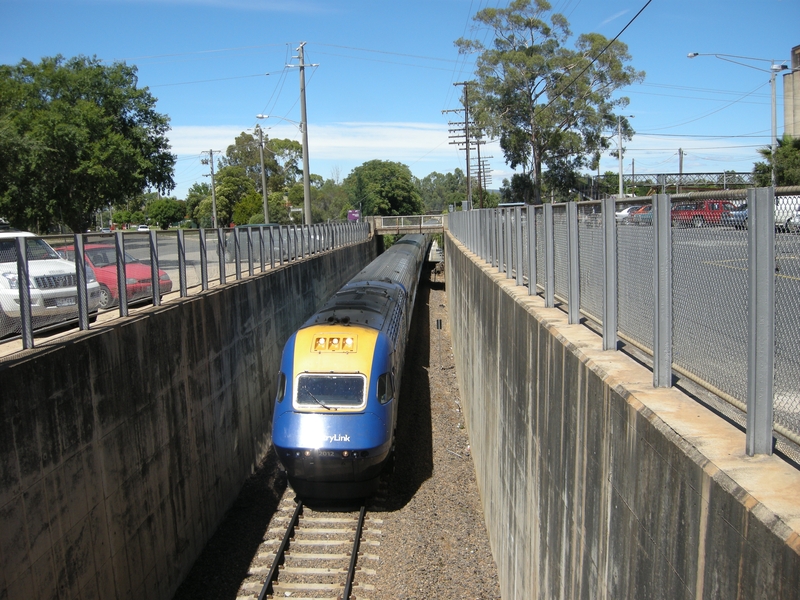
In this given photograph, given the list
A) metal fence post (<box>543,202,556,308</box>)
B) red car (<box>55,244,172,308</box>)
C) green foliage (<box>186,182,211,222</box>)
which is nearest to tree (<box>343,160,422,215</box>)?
green foliage (<box>186,182,211,222</box>)

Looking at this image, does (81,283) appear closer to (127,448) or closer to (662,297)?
(127,448)

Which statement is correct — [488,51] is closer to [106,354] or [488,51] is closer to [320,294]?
[320,294]

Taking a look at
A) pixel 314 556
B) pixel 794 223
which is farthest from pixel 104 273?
pixel 794 223

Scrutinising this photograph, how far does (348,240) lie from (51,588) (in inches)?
1226

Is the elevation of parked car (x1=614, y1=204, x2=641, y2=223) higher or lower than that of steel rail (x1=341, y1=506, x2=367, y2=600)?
higher

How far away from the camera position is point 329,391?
455 inches

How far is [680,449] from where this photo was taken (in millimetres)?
2979

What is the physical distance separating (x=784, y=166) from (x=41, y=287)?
25.0 metres

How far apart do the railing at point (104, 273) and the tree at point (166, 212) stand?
88.5 m

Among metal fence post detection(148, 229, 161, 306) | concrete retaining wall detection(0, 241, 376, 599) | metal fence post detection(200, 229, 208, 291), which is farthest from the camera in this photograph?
metal fence post detection(200, 229, 208, 291)

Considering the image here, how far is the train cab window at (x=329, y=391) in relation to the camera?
37.5ft

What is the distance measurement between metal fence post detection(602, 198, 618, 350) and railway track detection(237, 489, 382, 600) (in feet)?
20.3

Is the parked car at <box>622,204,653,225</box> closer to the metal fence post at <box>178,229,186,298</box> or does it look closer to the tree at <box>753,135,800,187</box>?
the metal fence post at <box>178,229,186,298</box>

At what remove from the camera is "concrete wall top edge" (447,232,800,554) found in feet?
7.74
